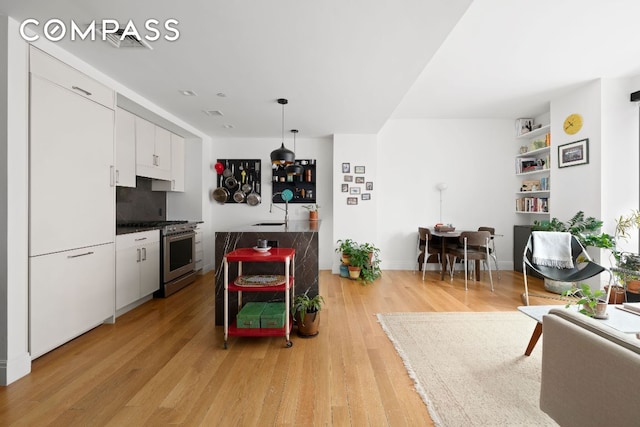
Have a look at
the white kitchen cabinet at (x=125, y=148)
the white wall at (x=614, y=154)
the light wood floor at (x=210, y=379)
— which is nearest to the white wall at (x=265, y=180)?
the white kitchen cabinet at (x=125, y=148)

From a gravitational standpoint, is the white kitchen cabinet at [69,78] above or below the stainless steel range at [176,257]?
above

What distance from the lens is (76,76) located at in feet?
8.33

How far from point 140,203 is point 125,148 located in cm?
109

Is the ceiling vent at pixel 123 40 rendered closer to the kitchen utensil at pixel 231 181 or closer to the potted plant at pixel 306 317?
the potted plant at pixel 306 317

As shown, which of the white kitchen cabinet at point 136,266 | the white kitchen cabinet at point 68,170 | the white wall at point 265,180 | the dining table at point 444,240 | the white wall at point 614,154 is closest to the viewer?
the white kitchen cabinet at point 68,170

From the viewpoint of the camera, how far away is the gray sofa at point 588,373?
87 centimetres

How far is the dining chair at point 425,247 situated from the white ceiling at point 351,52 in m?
1.94

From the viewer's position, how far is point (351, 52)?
2.46 meters

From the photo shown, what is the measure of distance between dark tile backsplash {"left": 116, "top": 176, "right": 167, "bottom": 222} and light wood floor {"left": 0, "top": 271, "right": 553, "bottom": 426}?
1469 mm

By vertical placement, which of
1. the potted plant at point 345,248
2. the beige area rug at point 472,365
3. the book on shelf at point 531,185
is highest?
the book on shelf at point 531,185

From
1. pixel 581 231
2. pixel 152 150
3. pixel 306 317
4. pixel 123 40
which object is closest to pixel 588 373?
pixel 306 317

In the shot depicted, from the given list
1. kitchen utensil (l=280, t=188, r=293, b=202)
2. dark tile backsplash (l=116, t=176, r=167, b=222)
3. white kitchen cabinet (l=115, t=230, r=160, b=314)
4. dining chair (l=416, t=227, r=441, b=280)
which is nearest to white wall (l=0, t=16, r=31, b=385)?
white kitchen cabinet (l=115, t=230, r=160, b=314)

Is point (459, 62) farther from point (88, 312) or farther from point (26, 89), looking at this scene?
point (88, 312)

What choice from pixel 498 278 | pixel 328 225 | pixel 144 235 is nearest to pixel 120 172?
pixel 144 235
